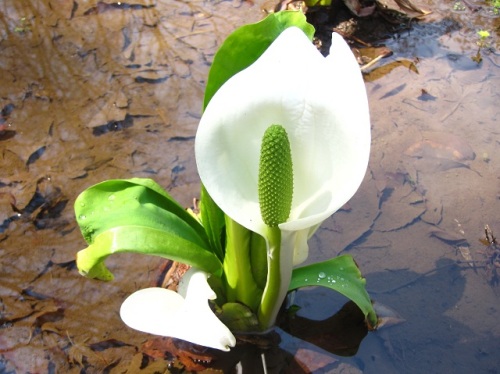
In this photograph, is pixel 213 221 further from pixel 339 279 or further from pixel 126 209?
pixel 339 279

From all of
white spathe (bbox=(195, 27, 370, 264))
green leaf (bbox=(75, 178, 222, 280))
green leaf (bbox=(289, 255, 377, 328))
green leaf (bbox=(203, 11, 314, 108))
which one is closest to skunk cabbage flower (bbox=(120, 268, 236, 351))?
green leaf (bbox=(75, 178, 222, 280))

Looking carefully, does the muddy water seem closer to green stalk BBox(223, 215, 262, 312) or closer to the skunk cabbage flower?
green stalk BBox(223, 215, 262, 312)

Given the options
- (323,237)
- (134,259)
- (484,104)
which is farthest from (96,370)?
(484,104)

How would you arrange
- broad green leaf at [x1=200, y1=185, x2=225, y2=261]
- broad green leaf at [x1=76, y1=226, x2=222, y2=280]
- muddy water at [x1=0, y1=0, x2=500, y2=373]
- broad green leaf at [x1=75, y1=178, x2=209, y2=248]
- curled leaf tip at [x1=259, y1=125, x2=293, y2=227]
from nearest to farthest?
curled leaf tip at [x1=259, y1=125, x2=293, y2=227] < broad green leaf at [x1=76, y1=226, x2=222, y2=280] < broad green leaf at [x1=75, y1=178, x2=209, y2=248] < broad green leaf at [x1=200, y1=185, x2=225, y2=261] < muddy water at [x1=0, y1=0, x2=500, y2=373]

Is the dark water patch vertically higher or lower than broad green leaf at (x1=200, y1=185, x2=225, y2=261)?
lower

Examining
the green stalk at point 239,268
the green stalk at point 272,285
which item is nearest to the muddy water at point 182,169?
the green stalk at point 272,285
